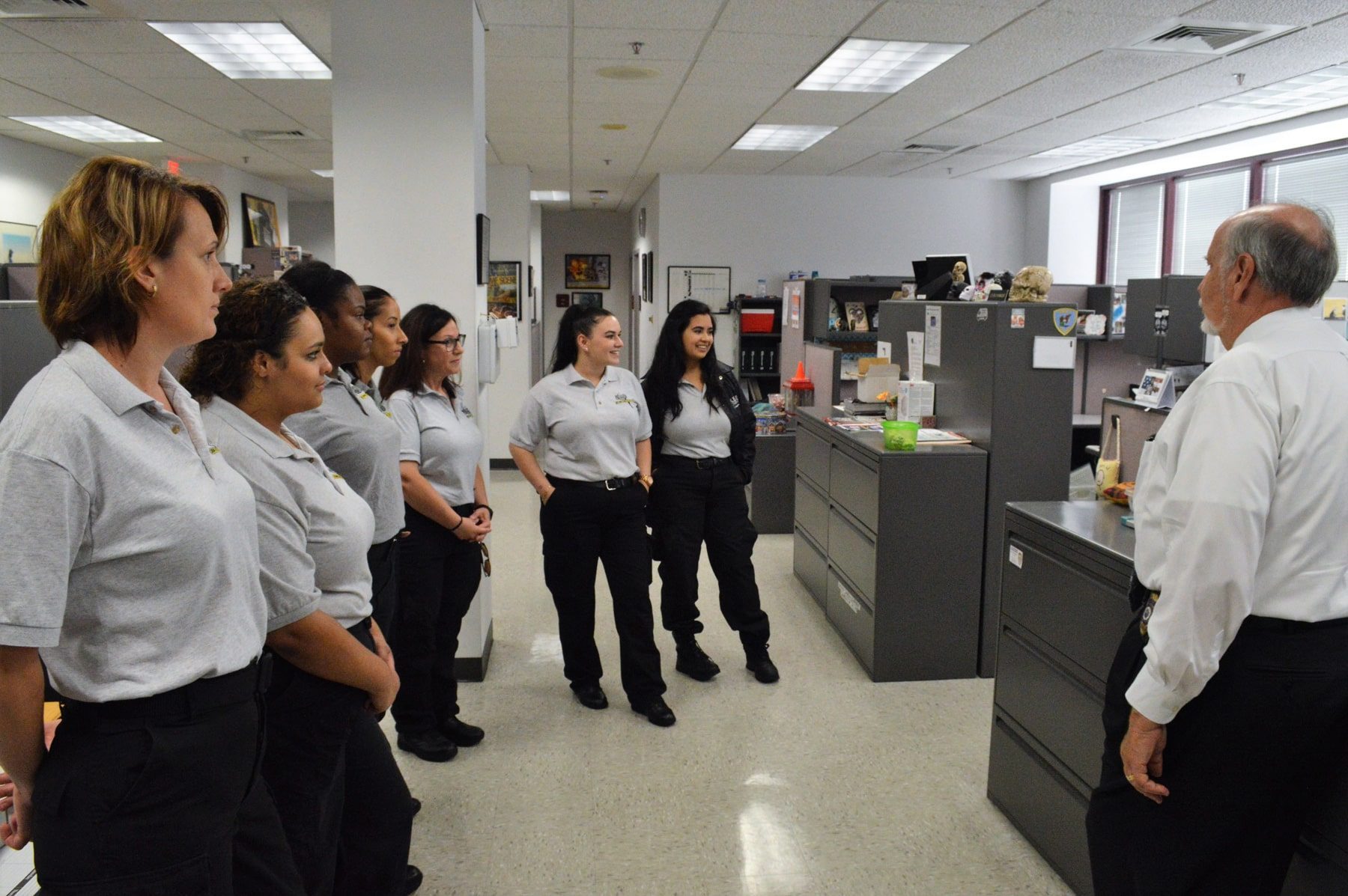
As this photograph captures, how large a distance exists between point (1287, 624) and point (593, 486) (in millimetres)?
2147

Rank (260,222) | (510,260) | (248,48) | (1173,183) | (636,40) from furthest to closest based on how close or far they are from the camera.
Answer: (260,222), (1173,183), (510,260), (248,48), (636,40)

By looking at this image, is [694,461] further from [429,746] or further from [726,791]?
[429,746]

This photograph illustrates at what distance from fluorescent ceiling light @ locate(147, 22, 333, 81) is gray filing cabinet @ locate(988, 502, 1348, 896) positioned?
11.7 feet

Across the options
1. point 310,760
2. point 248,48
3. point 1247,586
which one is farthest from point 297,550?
point 248,48

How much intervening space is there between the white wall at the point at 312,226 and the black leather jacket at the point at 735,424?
11.2 m

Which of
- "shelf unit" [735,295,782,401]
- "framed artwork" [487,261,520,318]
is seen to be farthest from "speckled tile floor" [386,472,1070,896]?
"framed artwork" [487,261,520,318]

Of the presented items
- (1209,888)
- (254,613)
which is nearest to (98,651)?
(254,613)

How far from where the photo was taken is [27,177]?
346 inches

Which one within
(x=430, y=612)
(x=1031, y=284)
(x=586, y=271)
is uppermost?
(x=586, y=271)

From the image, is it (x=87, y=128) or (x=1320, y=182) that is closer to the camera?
(x=1320, y=182)

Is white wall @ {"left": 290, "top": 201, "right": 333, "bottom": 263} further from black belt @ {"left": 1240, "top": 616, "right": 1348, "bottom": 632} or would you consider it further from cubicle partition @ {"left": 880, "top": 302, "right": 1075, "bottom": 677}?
black belt @ {"left": 1240, "top": 616, "right": 1348, "bottom": 632}

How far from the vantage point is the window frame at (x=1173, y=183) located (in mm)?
7473

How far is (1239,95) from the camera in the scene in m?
6.15

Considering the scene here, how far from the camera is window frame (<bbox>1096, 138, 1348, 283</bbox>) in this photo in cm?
747
